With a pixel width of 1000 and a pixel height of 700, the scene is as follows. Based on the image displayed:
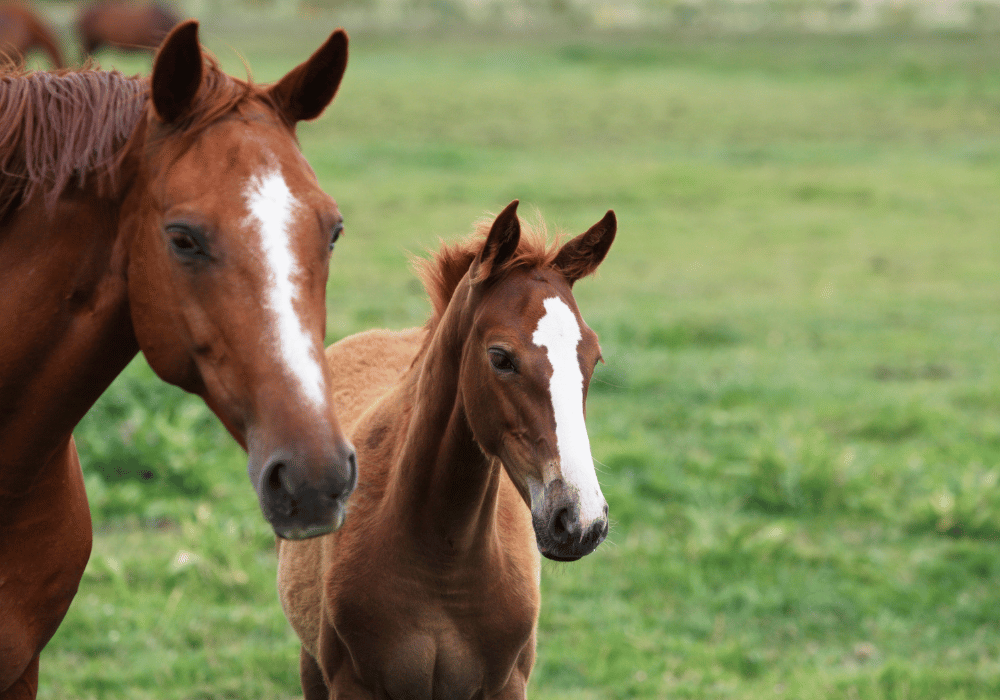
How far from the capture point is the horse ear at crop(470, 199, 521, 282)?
8.16ft

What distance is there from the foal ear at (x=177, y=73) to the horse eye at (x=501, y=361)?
97 cm

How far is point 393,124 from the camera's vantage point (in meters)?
17.6

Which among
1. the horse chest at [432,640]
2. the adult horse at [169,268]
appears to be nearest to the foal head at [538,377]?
the horse chest at [432,640]

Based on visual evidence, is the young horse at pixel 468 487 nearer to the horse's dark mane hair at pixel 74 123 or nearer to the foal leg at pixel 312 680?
the foal leg at pixel 312 680

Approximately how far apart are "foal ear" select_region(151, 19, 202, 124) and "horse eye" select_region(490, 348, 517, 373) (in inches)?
38.0

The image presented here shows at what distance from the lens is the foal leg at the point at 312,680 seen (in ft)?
10.8

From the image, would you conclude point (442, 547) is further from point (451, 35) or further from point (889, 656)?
point (451, 35)

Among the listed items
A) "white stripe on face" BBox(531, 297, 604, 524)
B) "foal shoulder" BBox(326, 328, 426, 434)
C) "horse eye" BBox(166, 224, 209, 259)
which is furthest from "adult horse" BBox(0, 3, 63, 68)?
"horse eye" BBox(166, 224, 209, 259)

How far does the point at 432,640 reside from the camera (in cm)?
265

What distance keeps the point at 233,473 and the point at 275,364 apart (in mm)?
4174

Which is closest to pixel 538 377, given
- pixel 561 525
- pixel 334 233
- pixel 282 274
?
pixel 561 525

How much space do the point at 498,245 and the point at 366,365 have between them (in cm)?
130

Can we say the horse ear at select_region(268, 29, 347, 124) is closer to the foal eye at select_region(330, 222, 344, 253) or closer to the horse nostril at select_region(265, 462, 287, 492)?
the foal eye at select_region(330, 222, 344, 253)

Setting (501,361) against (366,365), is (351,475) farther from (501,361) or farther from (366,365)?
(366,365)
